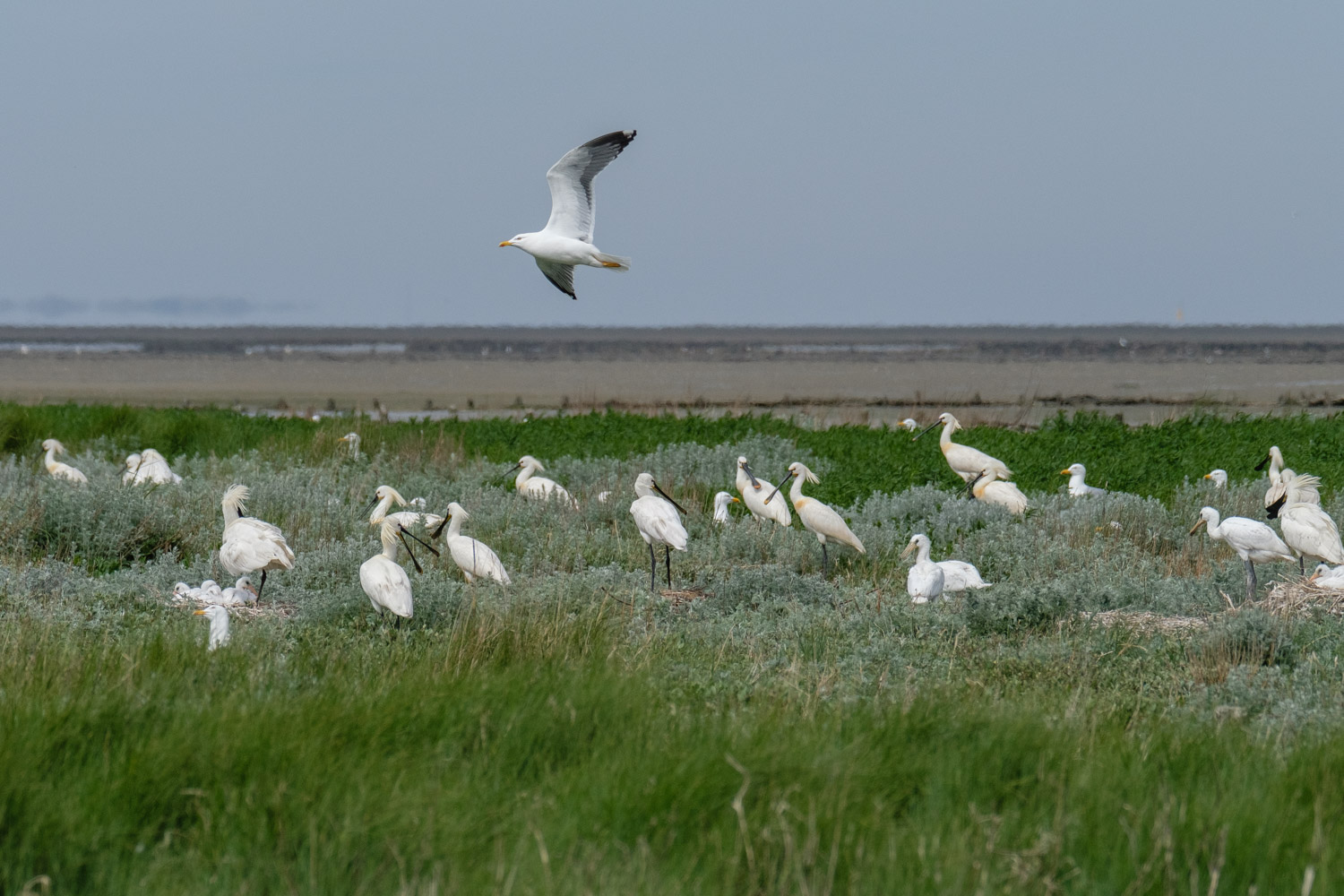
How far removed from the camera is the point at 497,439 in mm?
16781

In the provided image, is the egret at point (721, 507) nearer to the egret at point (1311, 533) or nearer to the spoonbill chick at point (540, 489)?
the spoonbill chick at point (540, 489)

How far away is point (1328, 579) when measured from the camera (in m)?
7.79

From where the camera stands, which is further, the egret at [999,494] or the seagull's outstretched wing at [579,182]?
the egret at [999,494]

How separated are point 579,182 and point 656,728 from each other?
5.40 metres

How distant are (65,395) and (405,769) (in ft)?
111

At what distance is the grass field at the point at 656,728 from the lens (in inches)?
125

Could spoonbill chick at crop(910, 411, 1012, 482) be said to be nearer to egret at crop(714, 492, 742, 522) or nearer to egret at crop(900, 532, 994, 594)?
egret at crop(714, 492, 742, 522)

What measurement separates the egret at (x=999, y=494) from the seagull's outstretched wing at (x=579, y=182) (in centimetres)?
482

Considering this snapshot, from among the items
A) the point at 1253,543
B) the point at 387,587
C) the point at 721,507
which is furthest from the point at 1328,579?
the point at 387,587

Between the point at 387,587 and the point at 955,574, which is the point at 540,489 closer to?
the point at 955,574

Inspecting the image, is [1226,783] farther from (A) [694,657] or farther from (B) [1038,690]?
(A) [694,657]

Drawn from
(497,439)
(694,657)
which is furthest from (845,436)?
(694,657)

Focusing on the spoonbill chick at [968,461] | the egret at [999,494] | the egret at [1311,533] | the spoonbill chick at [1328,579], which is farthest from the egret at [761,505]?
Answer: the spoonbill chick at [1328,579]

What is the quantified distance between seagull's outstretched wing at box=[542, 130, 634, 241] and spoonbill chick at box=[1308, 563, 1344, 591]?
5.39m
